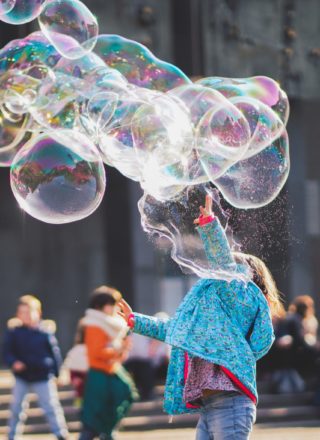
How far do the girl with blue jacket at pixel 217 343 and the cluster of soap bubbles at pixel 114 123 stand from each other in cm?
51

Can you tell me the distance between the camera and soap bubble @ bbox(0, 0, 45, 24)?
280 inches

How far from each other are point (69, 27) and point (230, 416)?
2.82 meters

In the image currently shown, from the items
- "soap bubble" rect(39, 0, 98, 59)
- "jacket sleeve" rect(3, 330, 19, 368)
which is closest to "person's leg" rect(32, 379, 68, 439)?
"jacket sleeve" rect(3, 330, 19, 368)

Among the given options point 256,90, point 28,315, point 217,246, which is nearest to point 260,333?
point 217,246

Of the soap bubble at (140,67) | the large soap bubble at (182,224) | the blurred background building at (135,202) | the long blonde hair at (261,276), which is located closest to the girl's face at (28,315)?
the soap bubble at (140,67)

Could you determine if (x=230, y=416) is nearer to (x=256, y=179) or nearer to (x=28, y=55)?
(x=256, y=179)

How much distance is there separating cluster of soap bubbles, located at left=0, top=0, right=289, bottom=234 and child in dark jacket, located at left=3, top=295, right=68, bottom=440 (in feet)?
10.2

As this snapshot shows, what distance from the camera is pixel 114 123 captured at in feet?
21.6

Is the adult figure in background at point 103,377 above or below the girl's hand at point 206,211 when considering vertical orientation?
below

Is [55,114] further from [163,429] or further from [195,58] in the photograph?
[195,58]

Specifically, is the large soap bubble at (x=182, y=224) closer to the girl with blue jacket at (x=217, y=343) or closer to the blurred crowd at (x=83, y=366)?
the girl with blue jacket at (x=217, y=343)

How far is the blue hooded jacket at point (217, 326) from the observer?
17.0ft

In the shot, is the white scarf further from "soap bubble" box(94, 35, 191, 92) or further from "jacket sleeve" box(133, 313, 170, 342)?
"jacket sleeve" box(133, 313, 170, 342)

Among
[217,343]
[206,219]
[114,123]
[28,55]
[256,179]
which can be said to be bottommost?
[217,343]
